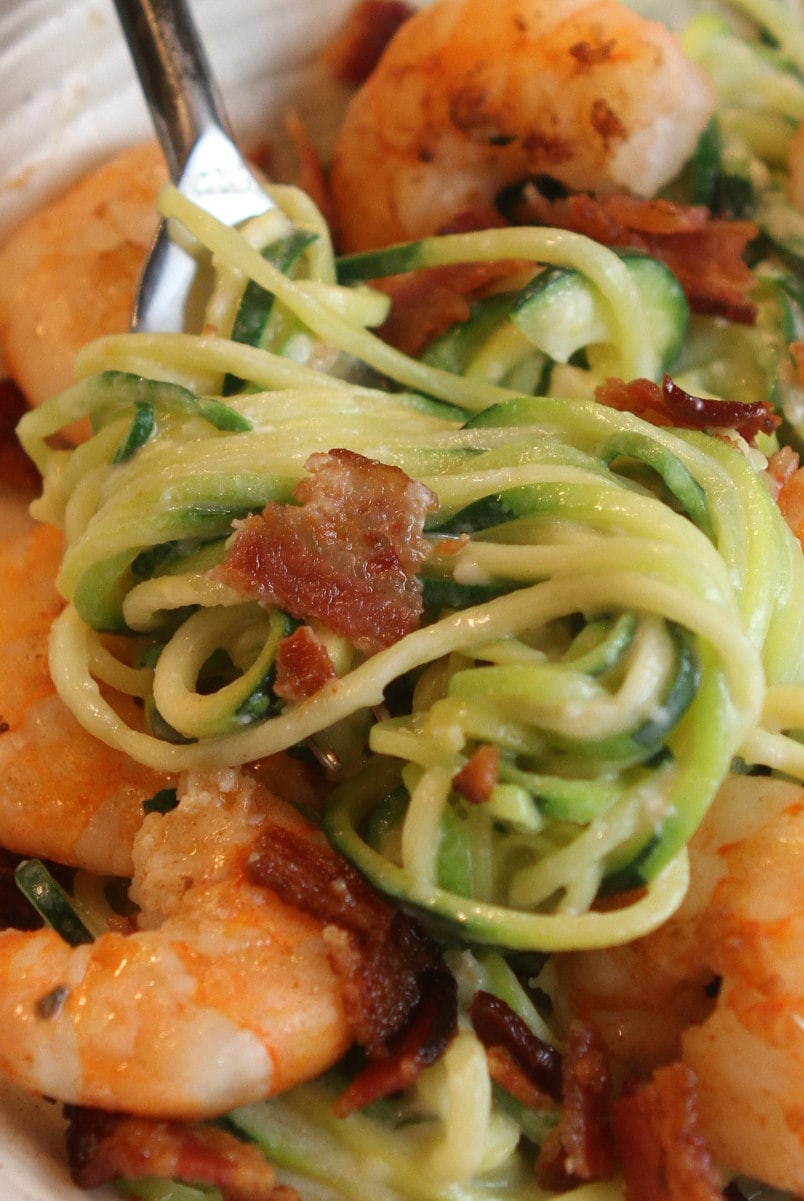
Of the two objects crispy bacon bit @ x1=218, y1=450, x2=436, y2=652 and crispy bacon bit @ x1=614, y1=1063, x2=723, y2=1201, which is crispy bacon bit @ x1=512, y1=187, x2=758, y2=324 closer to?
crispy bacon bit @ x1=218, y1=450, x2=436, y2=652

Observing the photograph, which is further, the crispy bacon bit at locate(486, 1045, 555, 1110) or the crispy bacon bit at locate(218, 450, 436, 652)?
the crispy bacon bit at locate(218, 450, 436, 652)

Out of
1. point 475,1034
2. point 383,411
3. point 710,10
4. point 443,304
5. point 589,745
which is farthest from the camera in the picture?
point 710,10

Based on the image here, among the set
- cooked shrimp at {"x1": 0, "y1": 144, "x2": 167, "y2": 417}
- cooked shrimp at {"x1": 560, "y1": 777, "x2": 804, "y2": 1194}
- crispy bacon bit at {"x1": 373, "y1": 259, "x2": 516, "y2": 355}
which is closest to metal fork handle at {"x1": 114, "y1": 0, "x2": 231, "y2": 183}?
cooked shrimp at {"x1": 0, "y1": 144, "x2": 167, "y2": 417}

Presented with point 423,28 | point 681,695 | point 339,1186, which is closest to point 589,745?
point 681,695

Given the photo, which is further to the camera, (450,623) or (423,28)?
(423,28)

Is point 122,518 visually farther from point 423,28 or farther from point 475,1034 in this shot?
point 423,28

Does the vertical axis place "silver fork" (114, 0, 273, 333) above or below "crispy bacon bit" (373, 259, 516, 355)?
above

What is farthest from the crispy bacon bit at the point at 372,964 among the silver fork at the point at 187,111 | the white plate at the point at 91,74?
the white plate at the point at 91,74

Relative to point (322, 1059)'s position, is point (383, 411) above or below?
above
